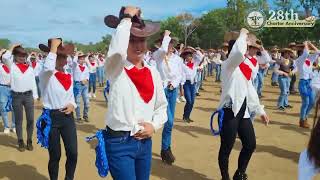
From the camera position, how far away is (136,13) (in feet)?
11.6

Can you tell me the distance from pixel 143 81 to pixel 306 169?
1626 millimetres

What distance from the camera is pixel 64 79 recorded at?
19.5 ft

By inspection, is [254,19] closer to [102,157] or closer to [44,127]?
[44,127]

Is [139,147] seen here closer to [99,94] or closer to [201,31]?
[99,94]

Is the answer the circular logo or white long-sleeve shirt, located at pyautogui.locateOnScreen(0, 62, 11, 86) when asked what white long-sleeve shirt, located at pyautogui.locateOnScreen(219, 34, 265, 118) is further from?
the circular logo

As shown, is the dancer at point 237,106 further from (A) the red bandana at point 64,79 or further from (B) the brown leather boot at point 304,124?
(B) the brown leather boot at point 304,124

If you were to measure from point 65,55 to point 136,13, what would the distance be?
2.50 metres

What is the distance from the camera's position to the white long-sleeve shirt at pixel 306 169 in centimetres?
233

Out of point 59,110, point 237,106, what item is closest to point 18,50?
point 59,110

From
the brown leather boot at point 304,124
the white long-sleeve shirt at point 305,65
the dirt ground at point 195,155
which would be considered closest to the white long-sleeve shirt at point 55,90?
the dirt ground at point 195,155

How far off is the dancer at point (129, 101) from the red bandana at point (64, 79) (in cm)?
Result: 248

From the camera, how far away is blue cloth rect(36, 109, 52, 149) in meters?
5.67

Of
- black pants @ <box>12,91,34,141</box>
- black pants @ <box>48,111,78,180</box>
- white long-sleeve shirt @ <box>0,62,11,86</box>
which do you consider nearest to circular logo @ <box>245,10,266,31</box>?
white long-sleeve shirt @ <box>0,62,11,86</box>

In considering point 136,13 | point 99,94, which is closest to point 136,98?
point 136,13
